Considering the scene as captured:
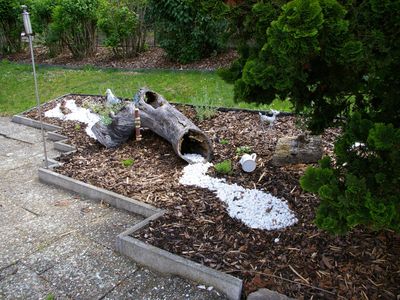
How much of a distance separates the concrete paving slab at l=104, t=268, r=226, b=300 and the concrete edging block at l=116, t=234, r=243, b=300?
0.18ft

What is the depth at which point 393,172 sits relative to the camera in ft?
6.50

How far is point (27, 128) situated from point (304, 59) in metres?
6.07

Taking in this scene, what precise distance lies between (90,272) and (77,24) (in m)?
9.97

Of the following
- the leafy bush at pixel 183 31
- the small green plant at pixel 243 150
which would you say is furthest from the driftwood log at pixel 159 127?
the leafy bush at pixel 183 31

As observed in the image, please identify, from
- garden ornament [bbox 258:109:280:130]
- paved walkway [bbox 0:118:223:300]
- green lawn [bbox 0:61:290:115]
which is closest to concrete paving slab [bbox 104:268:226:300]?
paved walkway [bbox 0:118:223:300]

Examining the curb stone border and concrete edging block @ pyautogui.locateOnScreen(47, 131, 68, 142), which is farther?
concrete edging block @ pyautogui.locateOnScreen(47, 131, 68, 142)

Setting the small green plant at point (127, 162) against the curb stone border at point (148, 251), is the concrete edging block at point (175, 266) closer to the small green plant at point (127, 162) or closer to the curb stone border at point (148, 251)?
the curb stone border at point (148, 251)

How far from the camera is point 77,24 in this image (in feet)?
38.3

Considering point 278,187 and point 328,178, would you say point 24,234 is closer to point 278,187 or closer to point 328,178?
point 278,187

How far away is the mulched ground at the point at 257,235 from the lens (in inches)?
108

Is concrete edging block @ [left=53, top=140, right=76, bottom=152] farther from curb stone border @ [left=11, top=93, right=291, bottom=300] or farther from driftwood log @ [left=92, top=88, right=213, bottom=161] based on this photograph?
curb stone border @ [left=11, top=93, right=291, bottom=300]

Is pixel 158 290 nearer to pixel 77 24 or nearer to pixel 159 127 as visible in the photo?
pixel 159 127

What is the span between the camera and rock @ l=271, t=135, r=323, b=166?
412 cm

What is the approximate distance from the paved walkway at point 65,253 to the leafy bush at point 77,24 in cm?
761
